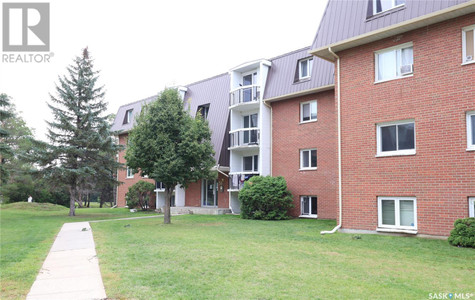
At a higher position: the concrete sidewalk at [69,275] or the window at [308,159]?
the window at [308,159]

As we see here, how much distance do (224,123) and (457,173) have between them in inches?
581

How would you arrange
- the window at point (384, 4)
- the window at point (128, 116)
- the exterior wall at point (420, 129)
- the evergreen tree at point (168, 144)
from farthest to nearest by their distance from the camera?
the window at point (128, 116), the evergreen tree at point (168, 144), the window at point (384, 4), the exterior wall at point (420, 129)

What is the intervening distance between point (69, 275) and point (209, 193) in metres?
18.1

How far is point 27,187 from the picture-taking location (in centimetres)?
3588

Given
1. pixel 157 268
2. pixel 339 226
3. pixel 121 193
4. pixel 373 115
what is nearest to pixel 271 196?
pixel 339 226

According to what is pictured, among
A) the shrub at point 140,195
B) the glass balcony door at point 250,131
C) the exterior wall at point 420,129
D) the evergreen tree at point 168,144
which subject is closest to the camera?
the exterior wall at point 420,129

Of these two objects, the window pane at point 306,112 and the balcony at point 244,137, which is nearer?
the window pane at point 306,112

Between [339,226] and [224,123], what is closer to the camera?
[339,226]

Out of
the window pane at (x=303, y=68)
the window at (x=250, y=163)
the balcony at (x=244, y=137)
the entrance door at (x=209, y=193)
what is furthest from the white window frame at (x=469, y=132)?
the entrance door at (x=209, y=193)

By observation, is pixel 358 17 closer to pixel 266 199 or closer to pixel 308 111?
pixel 308 111

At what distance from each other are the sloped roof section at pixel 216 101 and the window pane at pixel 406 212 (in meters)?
12.7

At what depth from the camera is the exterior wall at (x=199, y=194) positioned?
23203 mm

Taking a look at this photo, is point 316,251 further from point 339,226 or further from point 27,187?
point 27,187

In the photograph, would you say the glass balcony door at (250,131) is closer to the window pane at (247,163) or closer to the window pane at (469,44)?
the window pane at (247,163)
